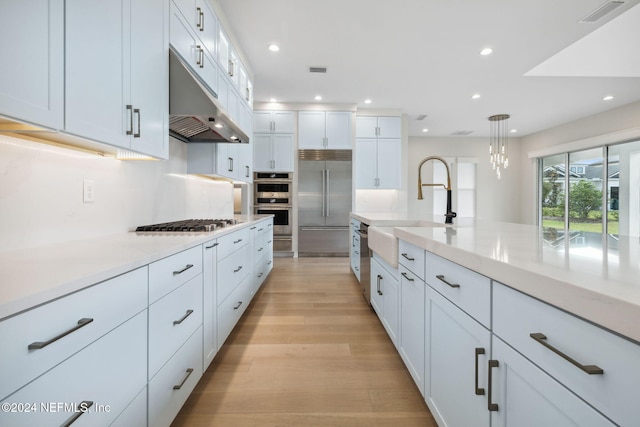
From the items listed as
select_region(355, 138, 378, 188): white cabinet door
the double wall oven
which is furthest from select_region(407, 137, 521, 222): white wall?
the double wall oven

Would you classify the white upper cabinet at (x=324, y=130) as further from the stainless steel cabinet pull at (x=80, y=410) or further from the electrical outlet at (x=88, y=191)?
the stainless steel cabinet pull at (x=80, y=410)

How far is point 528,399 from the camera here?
715 mm

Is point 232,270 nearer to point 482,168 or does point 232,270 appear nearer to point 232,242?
point 232,242

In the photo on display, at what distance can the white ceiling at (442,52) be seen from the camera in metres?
2.87

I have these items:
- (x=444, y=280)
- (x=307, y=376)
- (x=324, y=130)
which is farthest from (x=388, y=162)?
(x=444, y=280)

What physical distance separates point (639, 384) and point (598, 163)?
8.02 m

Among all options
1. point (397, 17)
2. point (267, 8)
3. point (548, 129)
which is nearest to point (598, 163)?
point (548, 129)

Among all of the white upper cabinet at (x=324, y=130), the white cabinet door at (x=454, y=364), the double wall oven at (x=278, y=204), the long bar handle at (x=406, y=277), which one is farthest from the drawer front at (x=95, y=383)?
the white upper cabinet at (x=324, y=130)

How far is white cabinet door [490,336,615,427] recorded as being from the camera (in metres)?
0.58

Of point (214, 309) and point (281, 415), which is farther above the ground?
point (214, 309)

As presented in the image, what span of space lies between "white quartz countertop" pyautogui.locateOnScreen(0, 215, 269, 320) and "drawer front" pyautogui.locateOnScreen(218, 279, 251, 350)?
69 cm

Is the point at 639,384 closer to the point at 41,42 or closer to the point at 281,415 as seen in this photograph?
the point at 281,415

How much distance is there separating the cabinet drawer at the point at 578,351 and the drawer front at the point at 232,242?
5.19ft

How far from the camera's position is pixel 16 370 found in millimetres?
574
